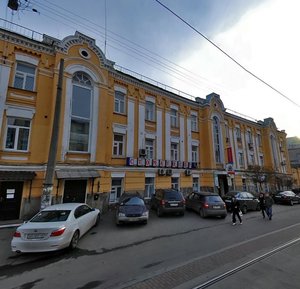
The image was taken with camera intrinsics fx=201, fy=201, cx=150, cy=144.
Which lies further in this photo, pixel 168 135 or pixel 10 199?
pixel 168 135

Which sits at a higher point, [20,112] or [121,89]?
[121,89]

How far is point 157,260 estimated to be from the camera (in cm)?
646

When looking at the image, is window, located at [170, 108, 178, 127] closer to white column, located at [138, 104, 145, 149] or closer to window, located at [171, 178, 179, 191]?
white column, located at [138, 104, 145, 149]

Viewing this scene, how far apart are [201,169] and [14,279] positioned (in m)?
19.5

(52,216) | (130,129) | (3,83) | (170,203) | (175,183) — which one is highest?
(3,83)

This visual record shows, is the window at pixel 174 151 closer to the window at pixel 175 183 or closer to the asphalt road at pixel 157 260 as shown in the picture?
the window at pixel 175 183

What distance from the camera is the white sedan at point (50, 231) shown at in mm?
6684

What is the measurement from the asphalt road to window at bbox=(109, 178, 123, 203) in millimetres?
5984

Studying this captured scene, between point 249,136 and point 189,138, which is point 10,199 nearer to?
point 189,138

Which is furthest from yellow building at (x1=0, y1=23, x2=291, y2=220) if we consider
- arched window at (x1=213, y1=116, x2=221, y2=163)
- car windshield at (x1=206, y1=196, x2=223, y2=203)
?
car windshield at (x1=206, y1=196, x2=223, y2=203)

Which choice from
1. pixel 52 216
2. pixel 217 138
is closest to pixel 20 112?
pixel 52 216

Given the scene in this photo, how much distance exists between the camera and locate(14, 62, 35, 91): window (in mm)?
13359

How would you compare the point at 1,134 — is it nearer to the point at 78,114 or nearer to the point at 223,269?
the point at 78,114

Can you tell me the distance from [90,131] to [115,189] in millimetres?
5145
